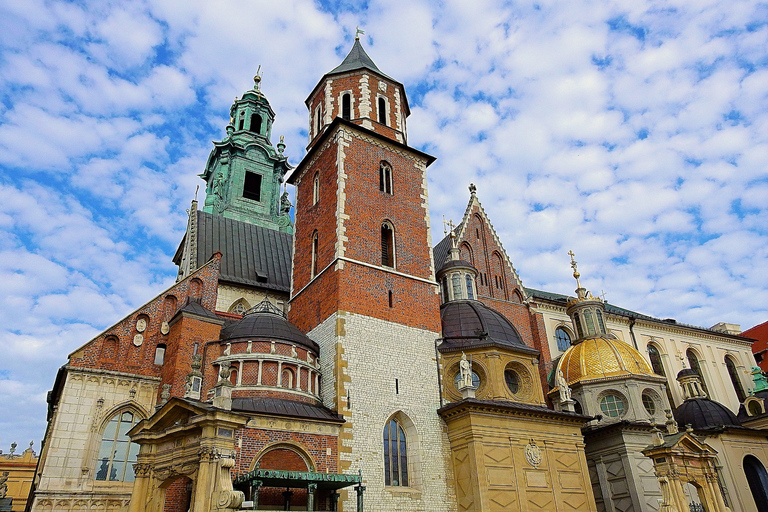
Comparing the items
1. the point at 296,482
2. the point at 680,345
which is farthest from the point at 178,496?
the point at 680,345

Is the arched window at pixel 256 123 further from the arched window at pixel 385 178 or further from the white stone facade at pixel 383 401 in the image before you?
the white stone facade at pixel 383 401

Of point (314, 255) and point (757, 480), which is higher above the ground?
point (314, 255)

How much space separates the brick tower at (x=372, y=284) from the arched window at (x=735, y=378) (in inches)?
975

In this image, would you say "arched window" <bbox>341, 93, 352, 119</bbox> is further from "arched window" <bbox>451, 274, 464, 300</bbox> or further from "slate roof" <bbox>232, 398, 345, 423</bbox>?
"slate roof" <bbox>232, 398, 345, 423</bbox>

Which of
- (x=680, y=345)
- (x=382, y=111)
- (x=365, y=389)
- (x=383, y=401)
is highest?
(x=382, y=111)

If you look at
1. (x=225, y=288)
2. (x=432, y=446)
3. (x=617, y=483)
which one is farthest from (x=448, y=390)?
(x=225, y=288)

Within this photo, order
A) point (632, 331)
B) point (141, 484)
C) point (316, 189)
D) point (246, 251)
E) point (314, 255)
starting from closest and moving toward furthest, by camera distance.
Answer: point (141, 484) → point (314, 255) → point (316, 189) → point (246, 251) → point (632, 331)

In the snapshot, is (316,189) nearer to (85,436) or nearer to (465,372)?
(465,372)

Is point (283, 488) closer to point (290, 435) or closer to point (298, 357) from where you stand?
point (290, 435)

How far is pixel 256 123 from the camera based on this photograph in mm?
51969

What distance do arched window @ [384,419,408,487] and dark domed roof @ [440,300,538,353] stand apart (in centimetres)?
376

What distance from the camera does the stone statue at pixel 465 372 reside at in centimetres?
2042

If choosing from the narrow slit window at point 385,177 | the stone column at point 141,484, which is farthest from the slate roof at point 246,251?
the stone column at point 141,484

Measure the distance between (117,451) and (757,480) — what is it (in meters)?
28.2
